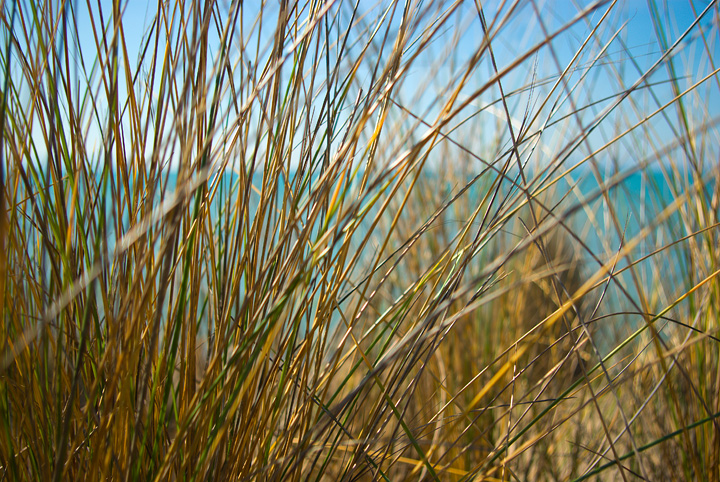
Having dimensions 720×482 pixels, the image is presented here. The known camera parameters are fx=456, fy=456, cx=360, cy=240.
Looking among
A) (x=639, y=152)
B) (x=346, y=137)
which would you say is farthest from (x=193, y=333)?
Answer: (x=639, y=152)

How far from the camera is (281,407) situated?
0.48m

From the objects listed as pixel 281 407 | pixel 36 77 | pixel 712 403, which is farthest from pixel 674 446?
pixel 36 77

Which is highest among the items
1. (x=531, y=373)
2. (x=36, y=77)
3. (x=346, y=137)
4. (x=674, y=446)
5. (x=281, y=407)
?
(x=36, y=77)

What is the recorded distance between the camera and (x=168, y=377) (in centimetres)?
43

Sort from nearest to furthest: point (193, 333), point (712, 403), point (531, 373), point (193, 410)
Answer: point (193, 410)
point (193, 333)
point (712, 403)
point (531, 373)

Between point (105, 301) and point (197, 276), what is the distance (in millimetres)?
88

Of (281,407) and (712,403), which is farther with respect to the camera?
(712,403)

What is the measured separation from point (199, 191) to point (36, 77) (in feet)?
0.65

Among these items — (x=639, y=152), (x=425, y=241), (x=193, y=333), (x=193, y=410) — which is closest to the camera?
(x=193, y=410)


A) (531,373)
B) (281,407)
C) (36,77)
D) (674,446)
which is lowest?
(531,373)

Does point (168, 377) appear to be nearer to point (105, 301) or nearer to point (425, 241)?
point (105, 301)

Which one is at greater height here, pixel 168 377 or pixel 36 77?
pixel 36 77

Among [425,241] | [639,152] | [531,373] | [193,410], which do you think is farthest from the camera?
[531,373]

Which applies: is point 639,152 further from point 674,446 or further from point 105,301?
point 105,301
